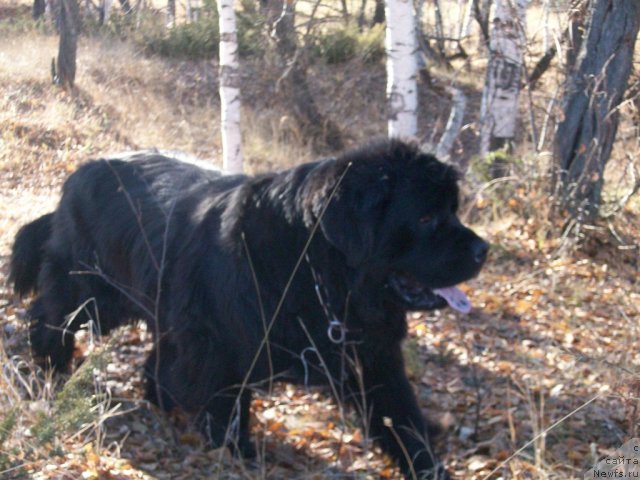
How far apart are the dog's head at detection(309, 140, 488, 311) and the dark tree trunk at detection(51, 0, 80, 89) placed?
11596 millimetres

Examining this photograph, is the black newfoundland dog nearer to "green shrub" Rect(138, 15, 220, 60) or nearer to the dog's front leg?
the dog's front leg

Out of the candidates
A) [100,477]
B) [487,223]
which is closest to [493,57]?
[487,223]

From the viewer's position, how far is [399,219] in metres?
3.74

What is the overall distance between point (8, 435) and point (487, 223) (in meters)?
5.12

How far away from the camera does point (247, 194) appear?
3.98 m

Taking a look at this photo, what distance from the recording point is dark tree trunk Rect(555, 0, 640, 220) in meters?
6.85

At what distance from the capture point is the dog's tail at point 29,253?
207 inches

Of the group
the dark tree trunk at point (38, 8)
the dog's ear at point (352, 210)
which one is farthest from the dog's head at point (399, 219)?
the dark tree trunk at point (38, 8)

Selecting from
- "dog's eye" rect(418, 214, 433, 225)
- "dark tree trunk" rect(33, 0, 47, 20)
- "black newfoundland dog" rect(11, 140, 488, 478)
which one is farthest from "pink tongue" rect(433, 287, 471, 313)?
"dark tree trunk" rect(33, 0, 47, 20)

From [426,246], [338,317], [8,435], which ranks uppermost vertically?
[426,246]

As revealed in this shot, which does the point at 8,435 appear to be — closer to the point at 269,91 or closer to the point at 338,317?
the point at 338,317

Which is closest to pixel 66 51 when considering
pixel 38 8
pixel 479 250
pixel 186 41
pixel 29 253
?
pixel 186 41

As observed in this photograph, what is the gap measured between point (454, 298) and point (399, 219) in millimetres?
541

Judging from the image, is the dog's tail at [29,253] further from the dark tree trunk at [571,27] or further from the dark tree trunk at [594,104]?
the dark tree trunk at [571,27]
